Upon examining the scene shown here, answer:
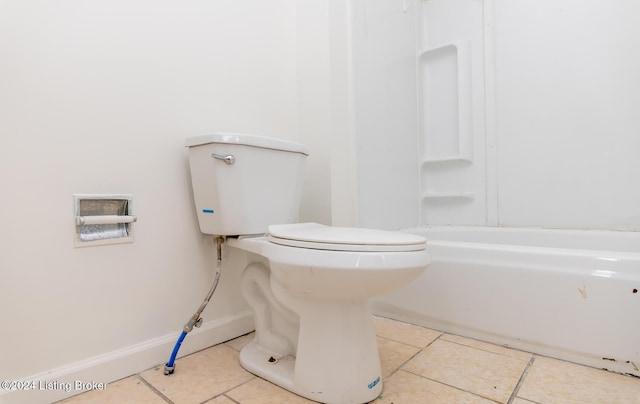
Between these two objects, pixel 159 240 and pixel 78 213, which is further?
pixel 159 240

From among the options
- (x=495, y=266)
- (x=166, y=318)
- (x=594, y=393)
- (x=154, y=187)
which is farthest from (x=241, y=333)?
(x=594, y=393)

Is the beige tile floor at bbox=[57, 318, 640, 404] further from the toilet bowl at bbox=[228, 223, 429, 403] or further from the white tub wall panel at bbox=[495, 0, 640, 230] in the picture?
the white tub wall panel at bbox=[495, 0, 640, 230]

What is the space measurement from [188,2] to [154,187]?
612mm

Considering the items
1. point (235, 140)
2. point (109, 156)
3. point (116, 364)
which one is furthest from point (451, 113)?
point (116, 364)

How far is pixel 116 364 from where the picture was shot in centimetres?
92

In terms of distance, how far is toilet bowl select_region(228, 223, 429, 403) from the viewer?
72 centimetres

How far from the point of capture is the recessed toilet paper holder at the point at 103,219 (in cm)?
87

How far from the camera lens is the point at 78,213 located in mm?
872

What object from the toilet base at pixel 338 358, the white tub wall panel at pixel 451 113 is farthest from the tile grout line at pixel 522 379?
the white tub wall panel at pixel 451 113

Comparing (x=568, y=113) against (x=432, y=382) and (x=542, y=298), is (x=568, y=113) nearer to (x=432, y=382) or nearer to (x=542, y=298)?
(x=542, y=298)

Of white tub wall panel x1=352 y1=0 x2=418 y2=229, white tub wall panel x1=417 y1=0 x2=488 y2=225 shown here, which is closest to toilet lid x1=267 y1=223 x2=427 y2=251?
white tub wall panel x1=352 y1=0 x2=418 y2=229

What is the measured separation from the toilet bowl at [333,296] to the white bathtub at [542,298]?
17.6 inches

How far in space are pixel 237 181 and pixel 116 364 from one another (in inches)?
23.1

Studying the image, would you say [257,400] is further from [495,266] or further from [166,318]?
Answer: [495,266]
